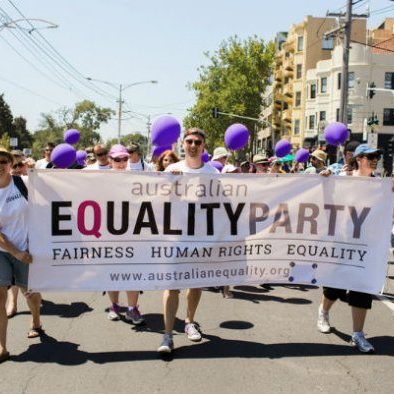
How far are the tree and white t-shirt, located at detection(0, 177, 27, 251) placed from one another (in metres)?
58.2

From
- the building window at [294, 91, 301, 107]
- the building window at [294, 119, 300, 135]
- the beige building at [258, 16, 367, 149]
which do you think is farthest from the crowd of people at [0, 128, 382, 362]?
the building window at [294, 91, 301, 107]

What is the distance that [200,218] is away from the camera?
4.85 metres

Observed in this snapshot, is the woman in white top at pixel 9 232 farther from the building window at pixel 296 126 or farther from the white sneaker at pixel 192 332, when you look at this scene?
the building window at pixel 296 126

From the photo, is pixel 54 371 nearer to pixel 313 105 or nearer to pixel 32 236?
pixel 32 236

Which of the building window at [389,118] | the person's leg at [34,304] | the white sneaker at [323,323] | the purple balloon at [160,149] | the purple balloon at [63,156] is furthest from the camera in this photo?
the building window at [389,118]

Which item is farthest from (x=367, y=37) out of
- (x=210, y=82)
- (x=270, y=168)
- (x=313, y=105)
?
(x=270, y=168)

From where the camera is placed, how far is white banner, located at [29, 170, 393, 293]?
4652mm

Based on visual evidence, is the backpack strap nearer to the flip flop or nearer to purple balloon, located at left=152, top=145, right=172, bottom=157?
the flip flop

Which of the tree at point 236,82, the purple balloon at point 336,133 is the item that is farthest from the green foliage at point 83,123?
the purple balloon at point 336,133

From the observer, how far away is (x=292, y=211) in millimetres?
4984

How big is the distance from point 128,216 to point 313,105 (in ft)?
179

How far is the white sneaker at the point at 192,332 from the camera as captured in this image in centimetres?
495

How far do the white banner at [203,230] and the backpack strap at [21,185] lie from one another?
7 cm

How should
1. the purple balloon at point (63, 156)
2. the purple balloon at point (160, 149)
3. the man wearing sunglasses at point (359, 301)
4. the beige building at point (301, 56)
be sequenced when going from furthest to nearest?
the beige building at point (301, 56)
the purple balloon at point (160, 149)
the purple balloon at point (63, 156)
the man wearing sunglasses at point (359, 301)
